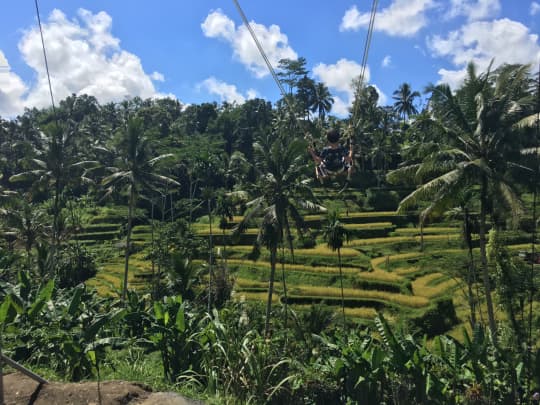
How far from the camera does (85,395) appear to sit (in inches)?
224

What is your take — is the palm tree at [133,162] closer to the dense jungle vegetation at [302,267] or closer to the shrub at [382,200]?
the dense jungle vegetation at [302,267]

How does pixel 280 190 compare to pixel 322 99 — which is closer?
pixel 280 190

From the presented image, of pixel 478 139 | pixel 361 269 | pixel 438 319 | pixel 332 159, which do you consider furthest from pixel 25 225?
pixel 478 139

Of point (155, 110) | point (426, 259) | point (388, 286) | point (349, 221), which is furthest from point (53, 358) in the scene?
point (155, 110)

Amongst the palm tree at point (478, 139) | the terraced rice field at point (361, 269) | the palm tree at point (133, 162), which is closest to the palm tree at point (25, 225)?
the terraced rice field at point (361, 269)

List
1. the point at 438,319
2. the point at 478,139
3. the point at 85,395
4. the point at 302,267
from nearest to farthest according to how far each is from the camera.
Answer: the point at 85,395 < the point at 478,139 < the point at 438,319 < the point at 302,267

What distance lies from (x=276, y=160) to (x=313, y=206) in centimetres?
261

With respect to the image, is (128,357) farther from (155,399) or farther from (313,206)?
(313,206)

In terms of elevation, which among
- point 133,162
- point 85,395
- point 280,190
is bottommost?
point 85,395

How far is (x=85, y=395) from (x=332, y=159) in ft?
22.9

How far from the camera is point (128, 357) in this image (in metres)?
8.91

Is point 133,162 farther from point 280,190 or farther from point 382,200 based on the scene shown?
point 382,200

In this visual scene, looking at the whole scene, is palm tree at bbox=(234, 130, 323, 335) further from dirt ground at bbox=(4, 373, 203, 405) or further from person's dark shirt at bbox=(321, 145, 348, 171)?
dirt ground at bbox=(4, 373, 203, 405)

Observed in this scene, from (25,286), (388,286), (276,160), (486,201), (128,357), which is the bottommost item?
(388,286)
